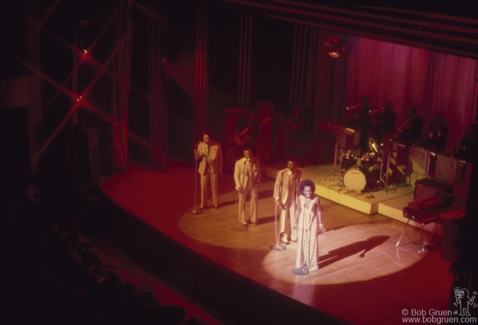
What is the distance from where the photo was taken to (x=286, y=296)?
248 inches

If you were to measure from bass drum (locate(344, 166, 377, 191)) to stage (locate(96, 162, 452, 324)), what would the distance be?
0.22 meters

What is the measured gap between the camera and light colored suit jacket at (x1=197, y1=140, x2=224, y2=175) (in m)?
8.88

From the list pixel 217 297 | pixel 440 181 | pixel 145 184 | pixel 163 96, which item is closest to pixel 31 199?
pixel 217 297

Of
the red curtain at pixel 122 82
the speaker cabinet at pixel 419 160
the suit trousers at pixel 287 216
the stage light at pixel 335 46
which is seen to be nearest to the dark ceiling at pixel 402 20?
the stage light at pixel 335 46

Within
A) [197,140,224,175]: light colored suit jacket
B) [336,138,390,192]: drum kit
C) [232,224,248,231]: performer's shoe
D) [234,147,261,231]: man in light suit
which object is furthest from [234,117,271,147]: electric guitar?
[232,224,248,231]: performer's shoe

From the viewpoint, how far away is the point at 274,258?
7598 millimetres

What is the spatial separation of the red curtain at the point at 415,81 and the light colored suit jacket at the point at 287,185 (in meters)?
3.87

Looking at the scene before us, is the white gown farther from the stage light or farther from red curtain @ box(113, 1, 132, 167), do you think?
red curtain @ box(113, 1, 132, 167)

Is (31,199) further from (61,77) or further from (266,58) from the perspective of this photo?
(266,58)

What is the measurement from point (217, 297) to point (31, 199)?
259 centimetres

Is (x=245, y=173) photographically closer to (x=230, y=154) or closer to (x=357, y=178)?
(x=357, y=178)

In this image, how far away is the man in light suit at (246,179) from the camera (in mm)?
8312

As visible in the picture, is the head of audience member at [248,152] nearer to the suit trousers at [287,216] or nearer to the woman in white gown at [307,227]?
the suit trousers at [287,216]

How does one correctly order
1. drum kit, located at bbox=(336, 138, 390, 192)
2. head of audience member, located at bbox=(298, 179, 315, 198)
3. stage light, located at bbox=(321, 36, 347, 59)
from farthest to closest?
1. stage light, located at bbox=(321, 36, 347, 59)
2. drum kit, located at bbox=(336, 138, 390, 192)
3. head of audience member, located at bbox=(298, 179, 315, 198)
